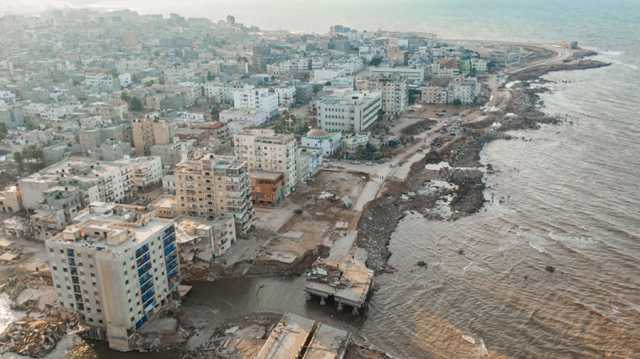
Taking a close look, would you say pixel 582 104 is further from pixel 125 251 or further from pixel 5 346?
pixel 5 346

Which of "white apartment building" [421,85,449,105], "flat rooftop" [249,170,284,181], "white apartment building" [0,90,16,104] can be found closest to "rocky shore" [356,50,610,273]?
"flat rooftop" [249,170,284,181]

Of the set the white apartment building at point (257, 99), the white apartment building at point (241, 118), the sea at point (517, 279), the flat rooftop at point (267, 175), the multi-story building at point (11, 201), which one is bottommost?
the sea at point (517, 279)

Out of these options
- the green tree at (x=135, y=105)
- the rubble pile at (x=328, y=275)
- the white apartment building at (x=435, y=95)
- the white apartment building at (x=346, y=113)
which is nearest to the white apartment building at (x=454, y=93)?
the white apartment building at (x=435, y=95)

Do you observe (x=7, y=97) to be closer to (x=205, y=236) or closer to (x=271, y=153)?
(x=271, y=153)

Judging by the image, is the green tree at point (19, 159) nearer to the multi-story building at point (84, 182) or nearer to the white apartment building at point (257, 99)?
the multi-story building at point (84, 182)

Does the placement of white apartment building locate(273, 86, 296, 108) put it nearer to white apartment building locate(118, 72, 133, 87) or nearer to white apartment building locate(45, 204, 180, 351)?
white apartment building locate(118, 72, 133, 87)

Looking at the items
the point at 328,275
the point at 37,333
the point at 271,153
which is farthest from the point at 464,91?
the point at 37,333

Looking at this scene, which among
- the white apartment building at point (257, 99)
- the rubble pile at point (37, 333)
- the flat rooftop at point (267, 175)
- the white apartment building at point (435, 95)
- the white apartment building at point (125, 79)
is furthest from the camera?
the white apartment building at point (125, 79)
